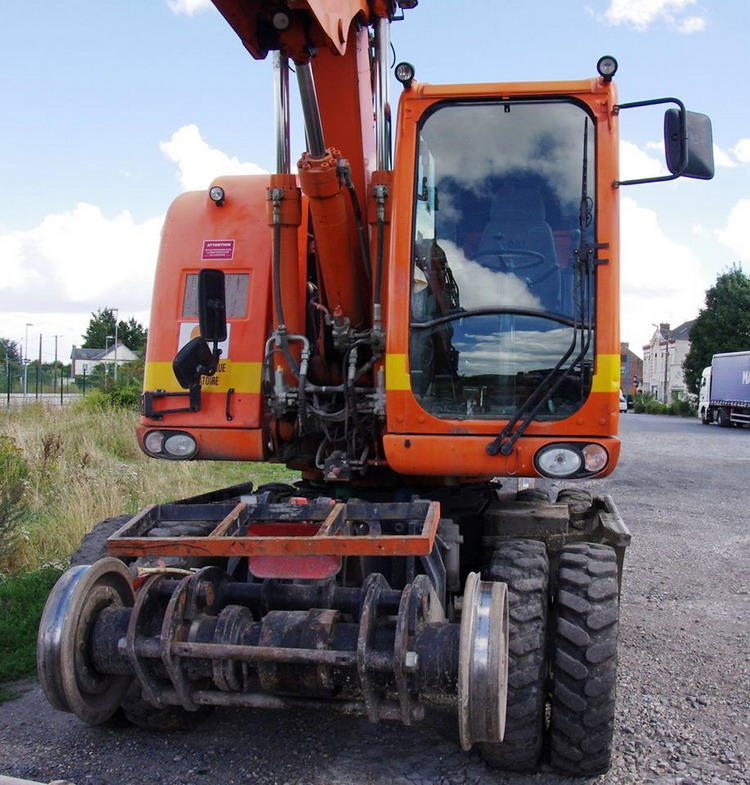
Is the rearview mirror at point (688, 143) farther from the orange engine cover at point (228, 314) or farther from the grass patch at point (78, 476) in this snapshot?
the grass patch at point (78, 476)

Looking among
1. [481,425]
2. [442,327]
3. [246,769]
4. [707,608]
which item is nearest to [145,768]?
[246,769]

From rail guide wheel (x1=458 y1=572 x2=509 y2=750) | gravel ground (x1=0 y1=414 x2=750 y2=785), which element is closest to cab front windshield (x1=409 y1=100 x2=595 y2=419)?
rail guide wheel (x1=458 y1=572 x2=509 y2=750)

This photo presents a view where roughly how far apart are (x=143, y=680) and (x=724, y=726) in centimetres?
280

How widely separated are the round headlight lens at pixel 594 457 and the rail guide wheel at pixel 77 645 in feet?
6.90

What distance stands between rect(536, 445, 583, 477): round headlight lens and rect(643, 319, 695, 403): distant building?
3036 inches

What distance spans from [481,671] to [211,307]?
2.10 metres

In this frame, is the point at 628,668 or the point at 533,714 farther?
the point at 628,668

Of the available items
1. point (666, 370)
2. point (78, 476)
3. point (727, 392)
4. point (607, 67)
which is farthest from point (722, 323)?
point (607, 67)

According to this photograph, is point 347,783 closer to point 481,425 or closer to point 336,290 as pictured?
point 481,425

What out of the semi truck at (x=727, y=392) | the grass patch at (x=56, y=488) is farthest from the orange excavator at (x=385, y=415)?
the semi truck at (x=727, y=392)

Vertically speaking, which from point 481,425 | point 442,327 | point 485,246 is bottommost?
point 481,425

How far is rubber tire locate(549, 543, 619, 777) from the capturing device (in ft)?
10.8

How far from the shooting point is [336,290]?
423 cm

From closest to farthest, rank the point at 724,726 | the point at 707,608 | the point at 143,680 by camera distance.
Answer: the point at 143,680 → the point at 724,726 → the point at 707,608
